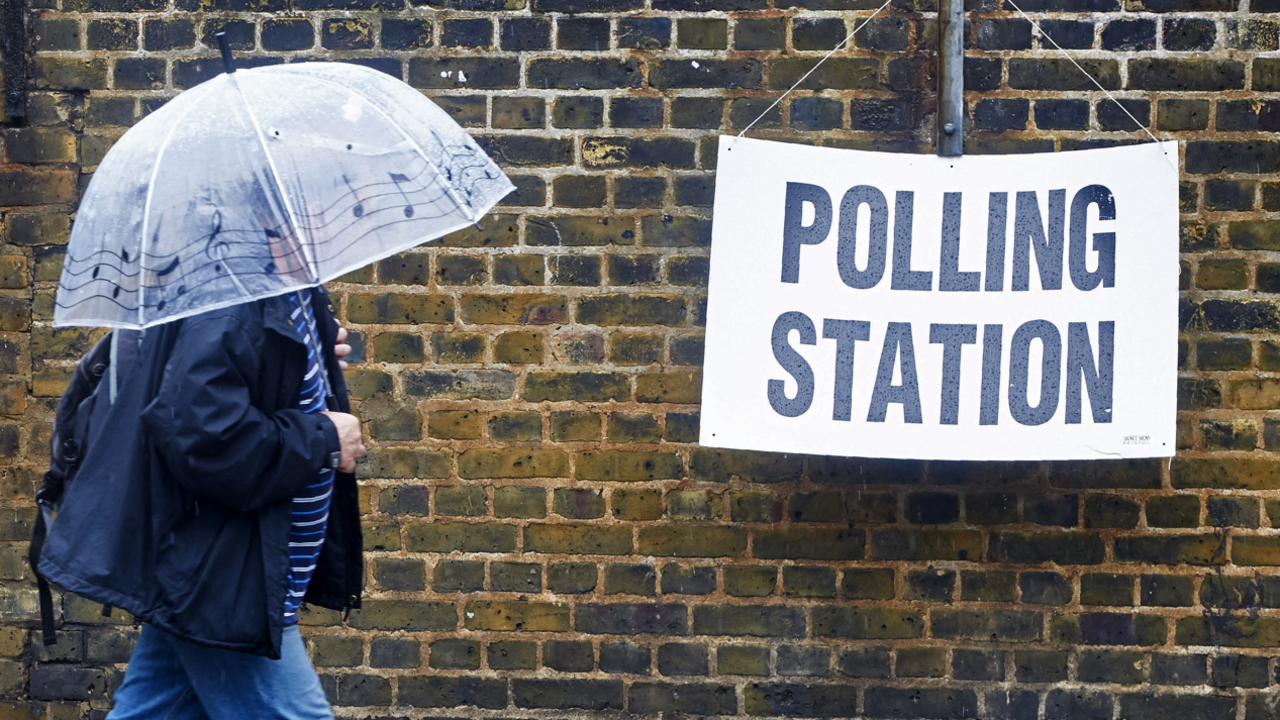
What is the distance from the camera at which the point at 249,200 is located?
1.71 meters

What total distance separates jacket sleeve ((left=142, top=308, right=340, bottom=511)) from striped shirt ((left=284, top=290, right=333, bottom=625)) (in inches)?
3.9

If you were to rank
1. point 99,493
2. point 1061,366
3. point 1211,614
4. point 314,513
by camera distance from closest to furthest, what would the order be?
point 99,493
point 314,513
point 1061,366
point 1211,614

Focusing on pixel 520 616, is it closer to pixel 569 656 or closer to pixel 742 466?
pixel 569 656

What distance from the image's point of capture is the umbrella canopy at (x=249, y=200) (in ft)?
5.43

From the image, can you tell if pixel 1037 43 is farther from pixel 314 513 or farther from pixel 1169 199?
pixel 314 513

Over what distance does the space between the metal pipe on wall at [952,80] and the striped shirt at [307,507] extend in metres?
1.65

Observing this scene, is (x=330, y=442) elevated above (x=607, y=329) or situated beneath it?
situated beneath

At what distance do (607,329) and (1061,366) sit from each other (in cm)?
117

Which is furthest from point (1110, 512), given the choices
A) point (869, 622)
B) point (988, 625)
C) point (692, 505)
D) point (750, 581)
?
point (692, 505)

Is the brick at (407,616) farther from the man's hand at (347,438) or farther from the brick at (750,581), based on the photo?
the man's hand at (347,438)

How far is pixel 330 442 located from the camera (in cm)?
186

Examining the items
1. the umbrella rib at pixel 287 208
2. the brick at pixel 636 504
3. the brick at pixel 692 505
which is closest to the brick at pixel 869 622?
the brick at pixel 692 505

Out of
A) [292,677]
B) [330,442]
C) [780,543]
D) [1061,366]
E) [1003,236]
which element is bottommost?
[292,677]

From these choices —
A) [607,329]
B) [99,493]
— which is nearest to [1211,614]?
[607,329]
